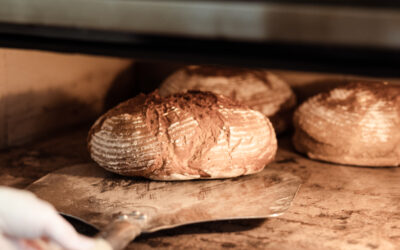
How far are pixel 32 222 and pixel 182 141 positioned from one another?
0.68 meters

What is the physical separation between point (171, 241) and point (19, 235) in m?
0.43

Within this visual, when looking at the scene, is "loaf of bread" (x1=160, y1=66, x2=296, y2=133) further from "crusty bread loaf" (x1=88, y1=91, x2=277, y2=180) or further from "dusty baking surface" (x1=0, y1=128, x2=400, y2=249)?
"crusty bread loaf" (x1=88, y1=91, x2=277, y2=180)

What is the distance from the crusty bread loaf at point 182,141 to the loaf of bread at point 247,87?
0.53m

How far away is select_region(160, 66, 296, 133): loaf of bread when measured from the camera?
2.17 metres

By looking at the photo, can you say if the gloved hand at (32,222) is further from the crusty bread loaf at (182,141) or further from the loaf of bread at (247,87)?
the loaf of bread at (247,87)

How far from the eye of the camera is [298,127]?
2035 mm

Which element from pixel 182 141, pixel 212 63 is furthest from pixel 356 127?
pixel 212 63

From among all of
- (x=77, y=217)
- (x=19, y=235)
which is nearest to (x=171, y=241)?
(x=77, y=217)

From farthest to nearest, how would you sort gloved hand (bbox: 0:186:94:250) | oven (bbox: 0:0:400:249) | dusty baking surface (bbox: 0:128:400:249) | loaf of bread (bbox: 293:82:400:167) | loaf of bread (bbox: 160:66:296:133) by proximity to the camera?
1. loaf of bread (bbox: 160:66:296:133)
2. loaf of bread (bbox: 293:82:400:167)
3. dusty baking surface (bbox: 0:128:400:249)
4. gloved hand (bbox: 0:186:94:250)
5. oven (bbox: 0:0:400:249)

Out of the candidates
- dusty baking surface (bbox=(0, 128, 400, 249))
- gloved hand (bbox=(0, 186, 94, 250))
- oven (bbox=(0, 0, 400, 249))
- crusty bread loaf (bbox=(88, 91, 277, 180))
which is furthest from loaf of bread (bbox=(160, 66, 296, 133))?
gloved hand (bbox=(0, 186, 94, 250))

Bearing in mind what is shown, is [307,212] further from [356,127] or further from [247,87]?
[247,87]

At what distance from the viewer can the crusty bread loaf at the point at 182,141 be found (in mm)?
1524

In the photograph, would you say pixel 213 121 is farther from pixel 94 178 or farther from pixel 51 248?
pixel 51 248

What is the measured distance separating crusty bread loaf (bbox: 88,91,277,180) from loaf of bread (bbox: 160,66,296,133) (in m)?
0.53
